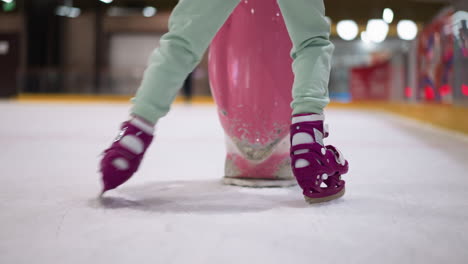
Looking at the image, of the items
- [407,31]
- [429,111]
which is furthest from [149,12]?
[429,111]

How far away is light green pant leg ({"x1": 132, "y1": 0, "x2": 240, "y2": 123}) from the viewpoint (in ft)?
2.62

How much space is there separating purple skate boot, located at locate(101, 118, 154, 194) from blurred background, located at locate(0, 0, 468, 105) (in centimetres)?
459

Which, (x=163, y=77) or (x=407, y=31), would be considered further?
(x=407, y=31)

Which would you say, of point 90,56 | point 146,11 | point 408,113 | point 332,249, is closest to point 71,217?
point 332,249

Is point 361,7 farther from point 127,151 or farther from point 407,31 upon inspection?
point 127,151

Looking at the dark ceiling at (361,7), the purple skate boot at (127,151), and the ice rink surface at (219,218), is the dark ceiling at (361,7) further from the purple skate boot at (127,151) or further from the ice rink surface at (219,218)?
the purple skate boot at (127,151)

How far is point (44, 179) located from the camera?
42.9 inches

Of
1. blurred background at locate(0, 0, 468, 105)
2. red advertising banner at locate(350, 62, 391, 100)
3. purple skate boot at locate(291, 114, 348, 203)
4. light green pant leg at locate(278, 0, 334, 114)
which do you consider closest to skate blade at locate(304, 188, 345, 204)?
purple skate boot at locate(291, 114, 348, 203)

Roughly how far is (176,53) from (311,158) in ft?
0.91

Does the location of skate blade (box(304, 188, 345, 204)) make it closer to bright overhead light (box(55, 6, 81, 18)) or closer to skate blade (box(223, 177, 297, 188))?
skate blade (box(223, 177, 297, 188))

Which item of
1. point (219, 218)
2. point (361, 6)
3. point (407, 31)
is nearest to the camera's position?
point (219, 218)

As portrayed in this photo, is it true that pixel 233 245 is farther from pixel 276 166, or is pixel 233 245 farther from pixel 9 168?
pixel 9 168

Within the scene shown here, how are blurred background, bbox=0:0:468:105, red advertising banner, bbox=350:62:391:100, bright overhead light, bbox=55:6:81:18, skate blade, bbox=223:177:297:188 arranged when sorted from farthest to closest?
bright overhead light, bbox=55:6:81:18
blurred background, bbox=0:0:468:105
red advertising banner, bbox=350:62:391:100
skate blade, bbox=223:177:297:188

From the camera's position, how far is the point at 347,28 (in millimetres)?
12266
